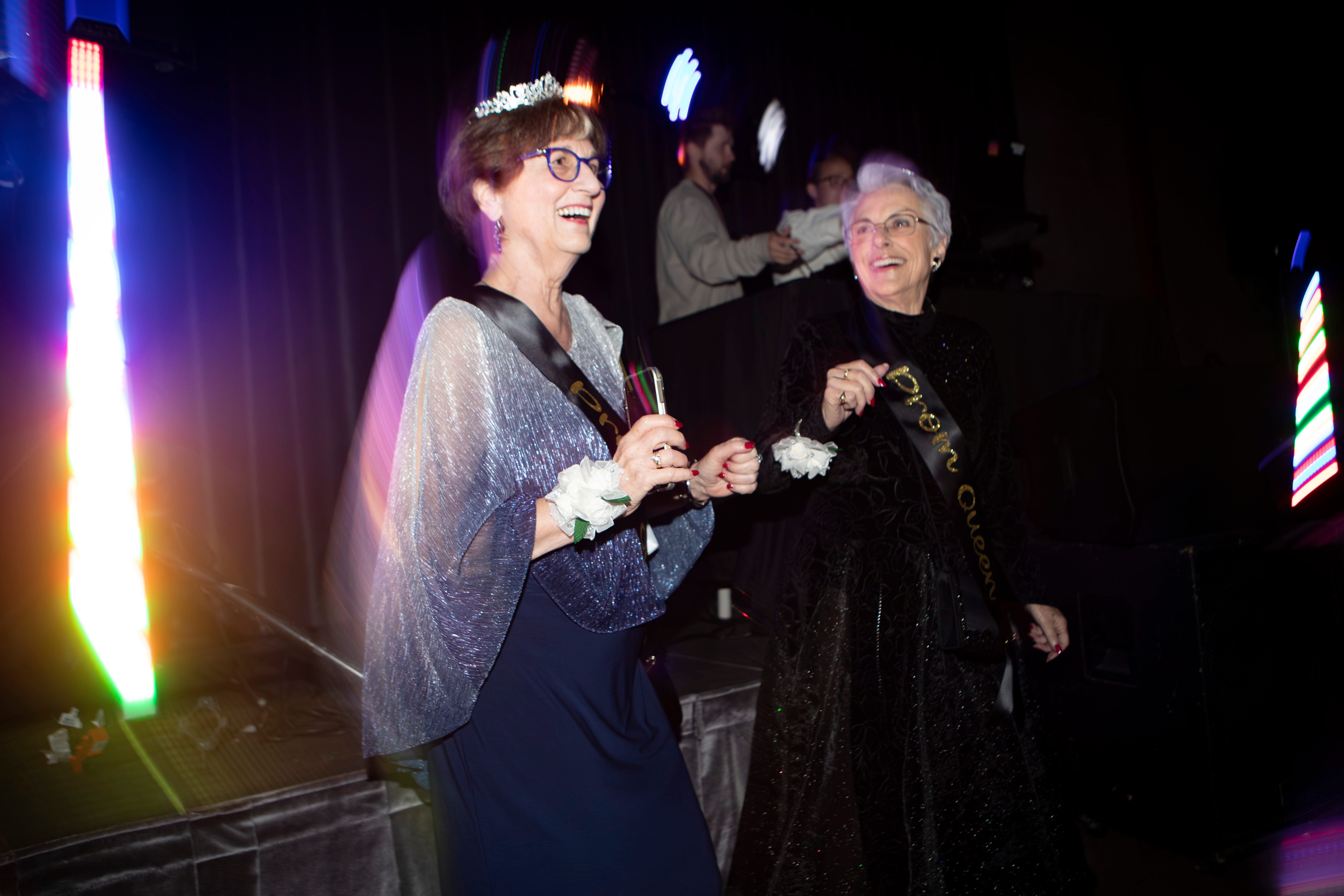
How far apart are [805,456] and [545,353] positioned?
48 cm

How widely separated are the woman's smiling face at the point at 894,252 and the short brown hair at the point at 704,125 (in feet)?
5.22

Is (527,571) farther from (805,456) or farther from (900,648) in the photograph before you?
(900,648)

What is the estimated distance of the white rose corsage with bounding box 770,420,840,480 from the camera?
1.33 meters

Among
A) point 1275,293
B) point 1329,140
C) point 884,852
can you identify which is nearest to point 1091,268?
point 1275,293

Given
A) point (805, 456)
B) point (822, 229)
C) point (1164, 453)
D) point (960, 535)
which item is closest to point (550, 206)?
point (805, 456)

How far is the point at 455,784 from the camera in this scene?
1065mm

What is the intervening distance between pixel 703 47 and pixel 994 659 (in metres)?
3.73

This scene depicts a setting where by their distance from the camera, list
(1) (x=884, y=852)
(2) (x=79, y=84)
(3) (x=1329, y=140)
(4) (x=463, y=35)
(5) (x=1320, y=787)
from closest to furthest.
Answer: (1) (x=884, y=852)
(5) (x=1320, y=787)
(2) (x=79, y=84)
(4) (x=463, y=35)
(3) (x=1329, y=140)

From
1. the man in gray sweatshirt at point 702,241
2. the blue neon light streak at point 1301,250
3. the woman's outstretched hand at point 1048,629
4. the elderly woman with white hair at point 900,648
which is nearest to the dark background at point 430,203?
the blue neon light streak at point 1301,250

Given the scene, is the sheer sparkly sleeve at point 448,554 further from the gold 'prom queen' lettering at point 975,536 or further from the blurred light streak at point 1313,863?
the blurred light streak at point 1313,863

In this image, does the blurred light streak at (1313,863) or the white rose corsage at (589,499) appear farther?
the blurred light streak at (1313,863)

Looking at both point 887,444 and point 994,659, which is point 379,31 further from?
point 994,659

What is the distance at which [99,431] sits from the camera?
2197 millimetres

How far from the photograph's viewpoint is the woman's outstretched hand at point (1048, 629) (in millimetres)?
1657
